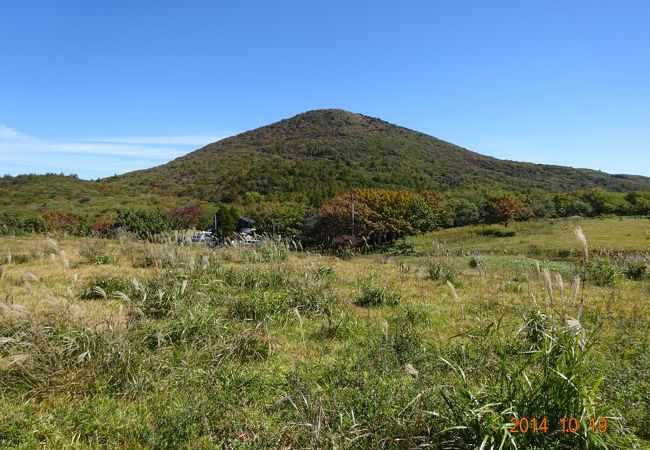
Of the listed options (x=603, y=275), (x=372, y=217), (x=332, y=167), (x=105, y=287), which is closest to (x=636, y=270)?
(x=603, y=275)

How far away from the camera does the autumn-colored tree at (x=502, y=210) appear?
49.2 m

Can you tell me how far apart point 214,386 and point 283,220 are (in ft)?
147

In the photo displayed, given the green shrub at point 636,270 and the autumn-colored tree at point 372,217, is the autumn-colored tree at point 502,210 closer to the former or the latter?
the autumn-colored tree at point 372,217

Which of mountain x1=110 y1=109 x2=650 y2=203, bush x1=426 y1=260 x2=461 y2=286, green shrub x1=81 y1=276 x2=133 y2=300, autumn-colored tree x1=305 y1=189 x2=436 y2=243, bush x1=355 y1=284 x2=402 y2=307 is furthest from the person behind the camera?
mountain x1=110 y1=109 x2=650 y2=203

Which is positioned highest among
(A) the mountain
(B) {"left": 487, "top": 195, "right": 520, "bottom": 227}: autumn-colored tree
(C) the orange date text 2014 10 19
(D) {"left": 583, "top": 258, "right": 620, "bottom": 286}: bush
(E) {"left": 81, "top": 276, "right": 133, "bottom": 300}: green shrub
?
(A) the mountain

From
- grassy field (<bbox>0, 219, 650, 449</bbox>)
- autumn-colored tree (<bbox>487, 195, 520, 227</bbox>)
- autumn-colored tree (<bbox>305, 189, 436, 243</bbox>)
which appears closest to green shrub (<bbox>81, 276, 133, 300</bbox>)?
grassy field (<bbox>0, 219, 650, 449</bbox>)

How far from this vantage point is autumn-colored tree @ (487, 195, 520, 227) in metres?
49.2

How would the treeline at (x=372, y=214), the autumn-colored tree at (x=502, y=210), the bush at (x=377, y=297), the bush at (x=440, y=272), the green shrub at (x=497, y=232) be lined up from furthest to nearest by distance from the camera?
the autumn-colored tree at (x=502, y=210), the green shrub at (x=497, y=232), the treeline at (x=372, y=214), the bush at (x=440, y=272), the bush at (x=377, y=297)

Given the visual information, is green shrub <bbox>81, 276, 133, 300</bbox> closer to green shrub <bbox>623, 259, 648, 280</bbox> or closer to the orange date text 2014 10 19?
the orange date text 2014 10 19

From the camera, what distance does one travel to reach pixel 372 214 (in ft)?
139

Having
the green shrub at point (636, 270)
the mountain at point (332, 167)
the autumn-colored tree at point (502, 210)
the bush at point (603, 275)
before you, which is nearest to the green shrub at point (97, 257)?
the bush at point (603, 275)

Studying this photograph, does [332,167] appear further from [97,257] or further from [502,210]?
[97,257]

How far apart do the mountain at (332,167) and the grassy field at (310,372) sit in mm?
61888

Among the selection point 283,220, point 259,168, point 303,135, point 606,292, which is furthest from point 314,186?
point 606,292
